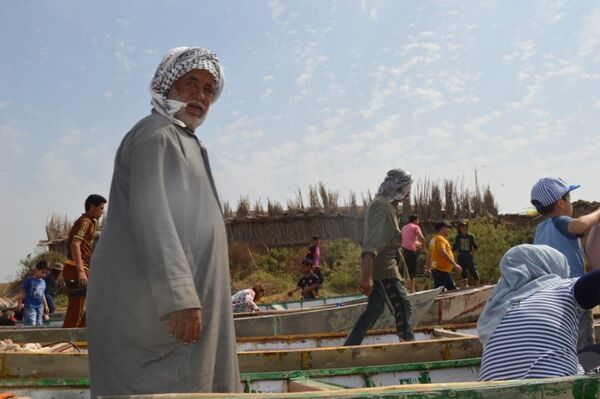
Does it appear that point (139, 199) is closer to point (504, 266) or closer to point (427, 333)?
point (504, 266)

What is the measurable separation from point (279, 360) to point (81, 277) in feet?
9.49

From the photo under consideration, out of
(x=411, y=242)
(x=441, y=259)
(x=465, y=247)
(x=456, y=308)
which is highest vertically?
(x=411, y=242)

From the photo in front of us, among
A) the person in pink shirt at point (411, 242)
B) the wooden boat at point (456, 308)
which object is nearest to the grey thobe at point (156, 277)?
the wooden boat at point (456, 308)

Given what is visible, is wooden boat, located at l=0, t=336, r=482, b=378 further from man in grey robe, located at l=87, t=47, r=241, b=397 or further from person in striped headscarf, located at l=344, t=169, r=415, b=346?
man in grey robe, located at l=87, t=47, r=241, b=397

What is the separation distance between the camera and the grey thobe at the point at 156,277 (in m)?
2.16

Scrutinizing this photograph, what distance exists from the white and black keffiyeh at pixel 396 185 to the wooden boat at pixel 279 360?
1661 millimetres

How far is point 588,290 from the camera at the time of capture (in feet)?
7.91

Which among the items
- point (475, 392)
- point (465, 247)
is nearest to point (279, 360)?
point (475, 392)

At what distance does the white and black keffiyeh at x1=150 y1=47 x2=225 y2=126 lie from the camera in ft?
8.09

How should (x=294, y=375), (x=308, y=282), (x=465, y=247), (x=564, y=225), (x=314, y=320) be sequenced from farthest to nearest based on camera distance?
(x=308, y=282) < (x=465, y=247) < (x=314, y=320) < (x=564, y=225) < (x=294, y=375)

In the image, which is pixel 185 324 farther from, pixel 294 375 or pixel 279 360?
pixel 279 360

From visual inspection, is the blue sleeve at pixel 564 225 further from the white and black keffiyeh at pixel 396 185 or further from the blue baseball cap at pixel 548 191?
the white and black keffiyeh at pixel 396 185

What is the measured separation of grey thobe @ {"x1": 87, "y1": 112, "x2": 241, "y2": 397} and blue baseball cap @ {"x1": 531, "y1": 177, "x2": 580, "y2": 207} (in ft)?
8.25

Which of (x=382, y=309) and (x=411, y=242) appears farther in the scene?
(x=411, y=242)
